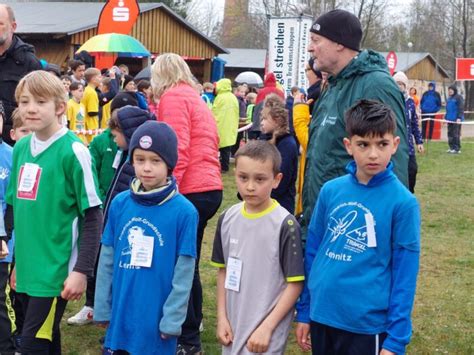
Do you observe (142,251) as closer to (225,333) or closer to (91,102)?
(225,333)

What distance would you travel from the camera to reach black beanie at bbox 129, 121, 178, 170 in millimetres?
3844

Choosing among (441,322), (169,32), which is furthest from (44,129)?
(169,32)

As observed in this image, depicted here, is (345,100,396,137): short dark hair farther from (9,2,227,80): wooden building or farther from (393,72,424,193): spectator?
(9,2,227,80): wooden building

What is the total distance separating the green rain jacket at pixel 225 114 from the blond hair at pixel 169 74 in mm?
10067

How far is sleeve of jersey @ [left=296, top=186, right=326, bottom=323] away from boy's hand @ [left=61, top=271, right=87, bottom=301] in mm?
1121

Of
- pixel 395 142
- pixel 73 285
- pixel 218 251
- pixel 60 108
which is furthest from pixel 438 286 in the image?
pixel 60 108

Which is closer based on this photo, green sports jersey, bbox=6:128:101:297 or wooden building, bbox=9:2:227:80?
green sports jersey, bbox=6:128:101:297

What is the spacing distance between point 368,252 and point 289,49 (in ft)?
46.1

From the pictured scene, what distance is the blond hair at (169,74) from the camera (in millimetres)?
5117

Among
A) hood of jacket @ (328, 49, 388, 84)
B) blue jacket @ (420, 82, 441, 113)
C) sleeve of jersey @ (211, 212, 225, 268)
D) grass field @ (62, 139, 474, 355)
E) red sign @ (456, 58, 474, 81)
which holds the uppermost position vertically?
red sign @ (456, 58, 474, 81)

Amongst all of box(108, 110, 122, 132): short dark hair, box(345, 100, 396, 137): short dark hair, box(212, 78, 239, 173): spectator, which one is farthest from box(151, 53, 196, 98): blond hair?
box(212, 78, 239, 173): spectator

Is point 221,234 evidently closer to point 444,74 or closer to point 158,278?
point 158,278

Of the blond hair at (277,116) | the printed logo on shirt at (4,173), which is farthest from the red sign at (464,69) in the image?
the printed logo on shirt at (4,173)

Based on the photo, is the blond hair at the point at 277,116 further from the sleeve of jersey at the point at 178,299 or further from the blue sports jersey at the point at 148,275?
the sleeve of jersey at the point at 178,299
